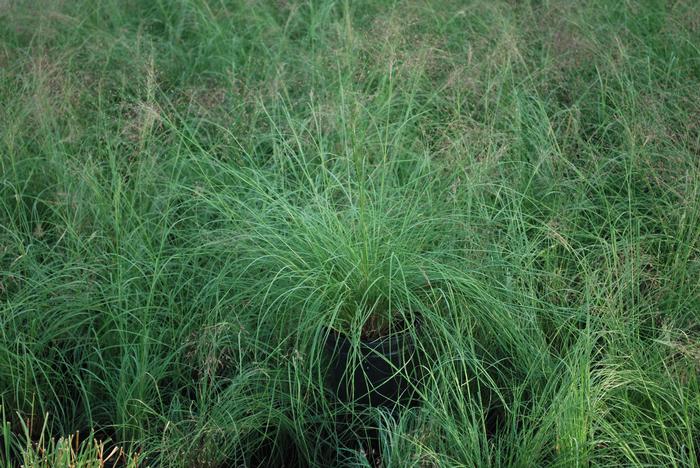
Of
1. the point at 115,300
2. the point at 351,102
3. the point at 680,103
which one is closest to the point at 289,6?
the point at 351,102

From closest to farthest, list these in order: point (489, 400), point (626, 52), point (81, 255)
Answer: point (489, 400) → point (81, 255) → point (626, 52)

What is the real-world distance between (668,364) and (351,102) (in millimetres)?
1497

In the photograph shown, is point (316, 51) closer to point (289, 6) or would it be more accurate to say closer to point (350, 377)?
point (289, 6)

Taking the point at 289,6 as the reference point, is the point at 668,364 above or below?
below

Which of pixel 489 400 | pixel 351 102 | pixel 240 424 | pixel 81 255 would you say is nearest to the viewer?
pixel 240 424

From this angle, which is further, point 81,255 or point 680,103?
point 680,103

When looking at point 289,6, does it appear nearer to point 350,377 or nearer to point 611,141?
point 611,141

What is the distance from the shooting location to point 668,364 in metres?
2.65

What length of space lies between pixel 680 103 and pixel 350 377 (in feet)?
6.13

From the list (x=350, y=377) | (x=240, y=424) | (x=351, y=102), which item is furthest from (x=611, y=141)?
(x=240, y=424)

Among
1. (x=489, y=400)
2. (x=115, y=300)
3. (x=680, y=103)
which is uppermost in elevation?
(x=680, y=103)

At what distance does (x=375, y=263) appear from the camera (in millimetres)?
2645

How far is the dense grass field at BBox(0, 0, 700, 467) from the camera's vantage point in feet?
8.27

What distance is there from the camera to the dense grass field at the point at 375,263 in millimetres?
2520
